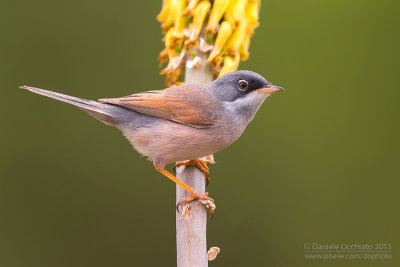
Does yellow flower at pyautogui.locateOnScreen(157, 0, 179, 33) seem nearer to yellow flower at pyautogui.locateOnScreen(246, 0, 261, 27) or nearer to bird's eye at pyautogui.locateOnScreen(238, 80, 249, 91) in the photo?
yellow flower at pyautogui.locateOnScreen(246, 0, 261, 27)

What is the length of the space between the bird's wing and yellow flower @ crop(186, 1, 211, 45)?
0.36 meters

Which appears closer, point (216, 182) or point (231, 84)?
point (231, 84)

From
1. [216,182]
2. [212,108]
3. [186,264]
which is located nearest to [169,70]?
[212,108]

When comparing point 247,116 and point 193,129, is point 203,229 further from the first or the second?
point 247,116

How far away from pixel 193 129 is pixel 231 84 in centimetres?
42

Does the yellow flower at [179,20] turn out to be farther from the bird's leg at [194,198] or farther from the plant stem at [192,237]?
the plant stem at [192,237]

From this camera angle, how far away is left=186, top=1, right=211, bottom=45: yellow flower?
3.09 metres

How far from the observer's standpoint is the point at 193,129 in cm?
314

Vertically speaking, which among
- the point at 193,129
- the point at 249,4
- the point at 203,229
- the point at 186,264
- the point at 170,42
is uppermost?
the point at 249,4

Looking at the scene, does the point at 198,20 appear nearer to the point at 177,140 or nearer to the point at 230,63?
the point at 230,63

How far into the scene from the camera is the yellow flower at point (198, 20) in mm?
3094

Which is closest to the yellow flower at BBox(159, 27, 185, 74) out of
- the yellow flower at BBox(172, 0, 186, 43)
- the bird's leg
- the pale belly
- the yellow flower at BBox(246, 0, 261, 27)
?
the yellow flower at BBox(172, 0, 186, 43)

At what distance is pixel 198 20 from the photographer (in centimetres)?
310

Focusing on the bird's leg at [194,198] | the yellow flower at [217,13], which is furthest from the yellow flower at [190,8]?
the bird's leg at [194,198]
